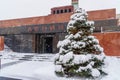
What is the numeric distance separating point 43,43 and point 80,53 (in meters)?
11.5

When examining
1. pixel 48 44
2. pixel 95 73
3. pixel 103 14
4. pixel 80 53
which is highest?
pixel 103 14

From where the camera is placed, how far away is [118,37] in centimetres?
1373

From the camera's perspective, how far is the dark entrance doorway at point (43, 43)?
1981cm

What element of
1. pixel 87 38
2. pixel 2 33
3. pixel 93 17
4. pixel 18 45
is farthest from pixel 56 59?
pixel 2 33

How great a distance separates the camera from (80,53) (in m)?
9.24

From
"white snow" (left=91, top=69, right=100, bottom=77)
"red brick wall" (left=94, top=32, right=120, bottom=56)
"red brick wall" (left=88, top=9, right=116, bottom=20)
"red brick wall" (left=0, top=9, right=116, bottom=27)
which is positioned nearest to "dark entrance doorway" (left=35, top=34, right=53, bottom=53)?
"red brick wall" (left=0, top=9, right=116, bottom=27)

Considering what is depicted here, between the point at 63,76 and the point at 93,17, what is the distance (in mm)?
8385

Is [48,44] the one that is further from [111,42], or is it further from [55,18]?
[111,42]

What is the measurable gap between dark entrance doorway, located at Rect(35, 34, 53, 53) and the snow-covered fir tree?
1009 centimetres

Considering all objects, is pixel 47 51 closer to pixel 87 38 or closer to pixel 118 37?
pixel 118 37

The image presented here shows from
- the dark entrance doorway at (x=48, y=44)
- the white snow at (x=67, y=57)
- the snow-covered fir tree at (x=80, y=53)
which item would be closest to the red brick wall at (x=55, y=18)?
the dark entrance doorway at (x=48, y=44)

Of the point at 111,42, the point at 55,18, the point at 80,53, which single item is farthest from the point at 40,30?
the point at 80,53

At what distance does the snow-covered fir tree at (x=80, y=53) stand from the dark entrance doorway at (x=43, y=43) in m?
10.1

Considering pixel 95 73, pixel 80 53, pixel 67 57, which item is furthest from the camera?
pixel 80 53
